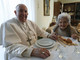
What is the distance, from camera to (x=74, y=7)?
5.38 meters

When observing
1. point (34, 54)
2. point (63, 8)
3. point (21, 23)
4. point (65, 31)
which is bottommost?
point (34, 54)

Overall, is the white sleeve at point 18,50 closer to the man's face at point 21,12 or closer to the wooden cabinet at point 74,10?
the man's face at point 21,12

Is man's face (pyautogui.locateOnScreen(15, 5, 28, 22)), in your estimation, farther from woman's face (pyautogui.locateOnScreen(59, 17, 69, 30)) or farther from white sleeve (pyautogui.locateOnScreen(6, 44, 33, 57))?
woman's face (pyautogui.locateOnScreen(59, 17, 69, 30))

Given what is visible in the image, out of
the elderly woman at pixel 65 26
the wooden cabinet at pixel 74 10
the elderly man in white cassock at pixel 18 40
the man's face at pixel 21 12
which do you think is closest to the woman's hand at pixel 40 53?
the elderly man in white cassock at pixel 18 40

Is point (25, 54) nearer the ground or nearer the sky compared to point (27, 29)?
nearer the ground

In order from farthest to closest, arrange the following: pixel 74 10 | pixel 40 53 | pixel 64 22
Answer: pixel 74 10 → pixel 64 22 → pixel 40 53

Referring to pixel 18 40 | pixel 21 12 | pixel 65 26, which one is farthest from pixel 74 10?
pixel 18 40

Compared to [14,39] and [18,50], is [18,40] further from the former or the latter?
[18,50]

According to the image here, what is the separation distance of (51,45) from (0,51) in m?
1.11

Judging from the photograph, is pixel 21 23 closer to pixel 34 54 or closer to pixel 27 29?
pixel 27 29

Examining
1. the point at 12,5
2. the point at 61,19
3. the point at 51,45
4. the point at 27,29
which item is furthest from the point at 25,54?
the point at 12,5

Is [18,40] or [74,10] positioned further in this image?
[74,10]

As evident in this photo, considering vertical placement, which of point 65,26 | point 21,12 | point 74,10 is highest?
point 74,10

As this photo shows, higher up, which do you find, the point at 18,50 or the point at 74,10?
the point at 74,10
